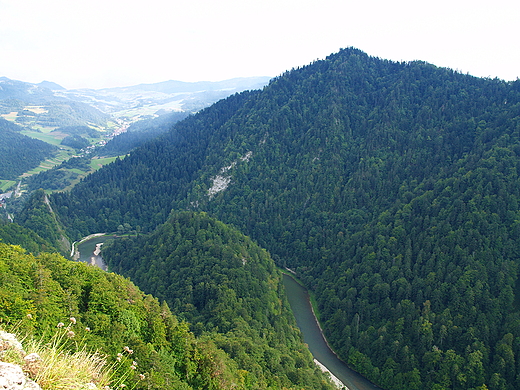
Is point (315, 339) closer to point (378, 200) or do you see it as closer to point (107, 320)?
point (378, 200)

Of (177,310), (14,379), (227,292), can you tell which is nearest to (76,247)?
(177,310)

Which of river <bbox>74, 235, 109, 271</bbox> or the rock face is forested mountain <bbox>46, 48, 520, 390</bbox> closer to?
river <bbox>74, 235, 109, 271</bbox>

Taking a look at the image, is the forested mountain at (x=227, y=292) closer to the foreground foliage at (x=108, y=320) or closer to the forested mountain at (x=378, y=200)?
the foreground foliage at (x=108, y=320)

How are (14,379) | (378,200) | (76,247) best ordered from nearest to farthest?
(14,379)
(378,200)
(76,247)

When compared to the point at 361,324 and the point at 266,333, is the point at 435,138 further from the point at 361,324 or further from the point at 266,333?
the point at 266,333

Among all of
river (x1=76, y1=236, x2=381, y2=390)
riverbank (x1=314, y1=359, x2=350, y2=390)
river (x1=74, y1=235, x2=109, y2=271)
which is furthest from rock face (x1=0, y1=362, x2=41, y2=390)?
river (x1=74, y1=235, x2=109, y2=271)

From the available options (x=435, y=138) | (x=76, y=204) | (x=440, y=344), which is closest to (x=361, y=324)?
(x=440, y=344)

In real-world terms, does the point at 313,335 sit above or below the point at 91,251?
above
